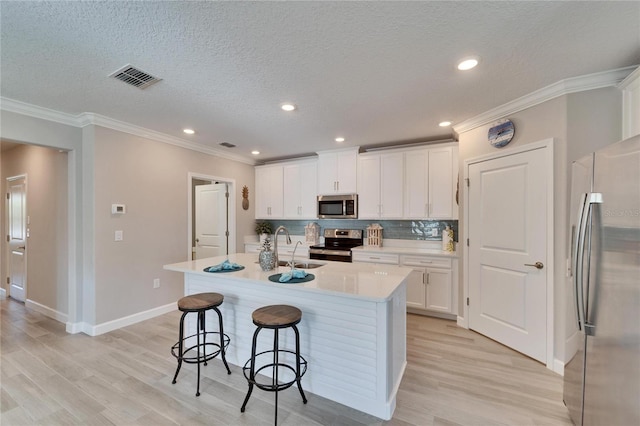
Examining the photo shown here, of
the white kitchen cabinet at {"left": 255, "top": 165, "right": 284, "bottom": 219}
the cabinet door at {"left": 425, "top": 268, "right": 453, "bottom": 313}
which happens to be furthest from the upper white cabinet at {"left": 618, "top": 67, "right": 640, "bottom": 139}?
the white kitchen cabinet at {"left": 255, "top": 165, "right": 284, "bottom": 219}

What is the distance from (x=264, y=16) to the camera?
1530 millimetres

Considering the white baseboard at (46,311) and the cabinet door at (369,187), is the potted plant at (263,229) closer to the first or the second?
the cabinet door at (369,187)

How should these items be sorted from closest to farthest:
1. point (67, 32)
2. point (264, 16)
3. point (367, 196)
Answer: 1. point (264, 16)
2. point (67, 32)
3. point (367, 196)

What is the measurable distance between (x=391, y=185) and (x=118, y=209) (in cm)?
374

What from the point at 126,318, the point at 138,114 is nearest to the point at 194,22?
the point at 138,114

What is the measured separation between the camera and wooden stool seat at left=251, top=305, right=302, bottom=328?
180 cm

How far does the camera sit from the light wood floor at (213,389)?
1851mm

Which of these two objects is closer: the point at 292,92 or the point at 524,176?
the point at 292,92

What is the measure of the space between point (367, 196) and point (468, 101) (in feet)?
6.57

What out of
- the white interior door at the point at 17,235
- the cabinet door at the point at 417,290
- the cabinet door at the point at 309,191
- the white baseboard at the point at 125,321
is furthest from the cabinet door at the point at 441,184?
the white interior door at the point at 17,235

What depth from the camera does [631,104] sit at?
2.07 m

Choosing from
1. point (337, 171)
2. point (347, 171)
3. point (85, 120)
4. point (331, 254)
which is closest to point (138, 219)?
point (85, 120)

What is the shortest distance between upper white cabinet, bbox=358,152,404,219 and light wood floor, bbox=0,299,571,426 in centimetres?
191

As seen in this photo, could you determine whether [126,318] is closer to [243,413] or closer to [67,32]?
[243,413]
